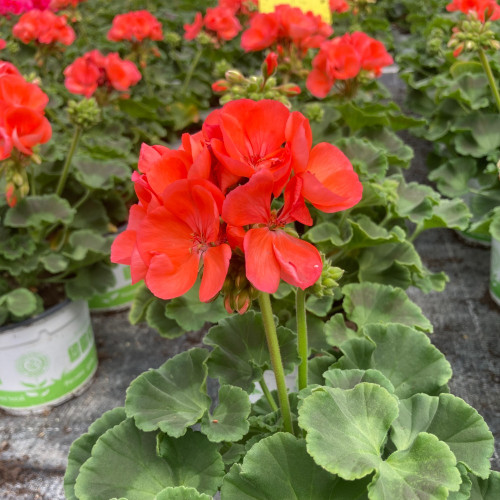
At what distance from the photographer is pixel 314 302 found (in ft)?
A: 3.78

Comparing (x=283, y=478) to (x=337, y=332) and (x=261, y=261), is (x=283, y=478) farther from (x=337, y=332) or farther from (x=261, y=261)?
(x=337, y=332)

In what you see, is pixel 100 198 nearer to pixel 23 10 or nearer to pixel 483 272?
pixel 23 10

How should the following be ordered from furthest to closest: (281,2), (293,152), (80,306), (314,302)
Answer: (281,2) → (80,306) → (314,302) → (293,152)

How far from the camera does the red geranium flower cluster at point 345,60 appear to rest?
153 cm

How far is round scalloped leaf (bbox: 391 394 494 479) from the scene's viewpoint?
0.72m

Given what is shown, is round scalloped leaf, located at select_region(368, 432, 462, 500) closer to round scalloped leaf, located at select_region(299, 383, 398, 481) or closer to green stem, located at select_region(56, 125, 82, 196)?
round scalloped leaf, located at select_region(299, 383, 398, 481)

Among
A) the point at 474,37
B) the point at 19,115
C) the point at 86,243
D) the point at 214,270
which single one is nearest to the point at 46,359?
the point at 86,243

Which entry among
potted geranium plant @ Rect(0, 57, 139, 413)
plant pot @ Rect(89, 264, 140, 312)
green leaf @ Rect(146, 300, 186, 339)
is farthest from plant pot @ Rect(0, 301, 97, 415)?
green leaf @ Rect(146, 300, 186, 339)

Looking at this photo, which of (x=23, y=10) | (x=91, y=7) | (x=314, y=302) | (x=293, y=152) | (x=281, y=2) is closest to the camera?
(x=293, y=152)

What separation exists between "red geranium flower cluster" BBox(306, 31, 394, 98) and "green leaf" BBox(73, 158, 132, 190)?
56cm

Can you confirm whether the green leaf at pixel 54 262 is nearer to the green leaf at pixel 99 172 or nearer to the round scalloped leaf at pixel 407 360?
the green leaf at pixel 99 172

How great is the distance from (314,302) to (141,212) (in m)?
0.57

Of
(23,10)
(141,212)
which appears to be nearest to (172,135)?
(23,10)

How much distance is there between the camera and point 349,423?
0.68 metres
